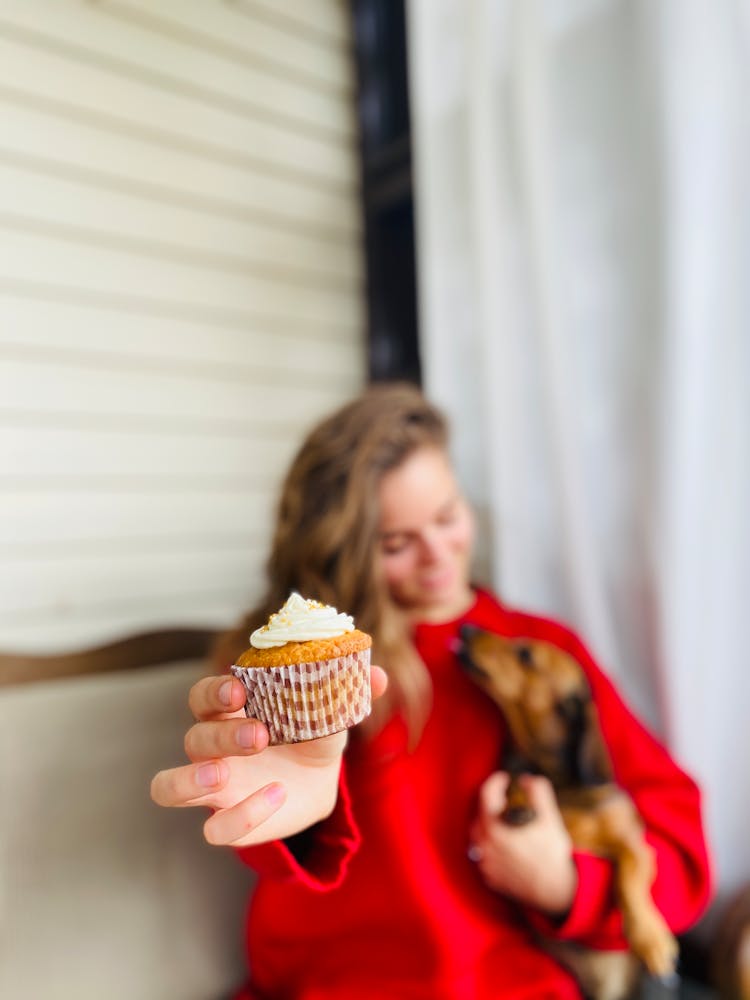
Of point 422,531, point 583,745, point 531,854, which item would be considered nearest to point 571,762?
point 583,745

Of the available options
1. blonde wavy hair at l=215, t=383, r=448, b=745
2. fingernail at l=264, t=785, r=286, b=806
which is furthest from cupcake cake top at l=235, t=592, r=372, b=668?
blonde wavy hair at l=215, t=383, r=448, b=745

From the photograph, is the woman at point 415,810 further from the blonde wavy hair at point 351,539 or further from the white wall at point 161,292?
the white wall at point 161,292

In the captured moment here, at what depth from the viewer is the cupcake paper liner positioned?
55cm

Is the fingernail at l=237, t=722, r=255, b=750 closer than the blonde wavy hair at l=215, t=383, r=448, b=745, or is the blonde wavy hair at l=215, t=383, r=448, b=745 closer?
the fingernail at l=237, t=722, r=255, b=750

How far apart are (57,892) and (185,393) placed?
0.81m

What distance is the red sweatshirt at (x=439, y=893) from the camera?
97 cm

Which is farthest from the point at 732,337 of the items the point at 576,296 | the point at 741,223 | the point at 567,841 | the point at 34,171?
the point at 34,171

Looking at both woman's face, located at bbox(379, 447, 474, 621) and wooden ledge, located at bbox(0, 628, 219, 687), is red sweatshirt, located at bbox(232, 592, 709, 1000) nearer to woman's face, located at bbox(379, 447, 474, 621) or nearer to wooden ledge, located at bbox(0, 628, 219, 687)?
woman's face, located at bbox(379, 447, 474, 621)

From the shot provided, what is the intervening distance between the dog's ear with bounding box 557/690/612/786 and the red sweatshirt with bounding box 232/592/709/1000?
0.31 ft

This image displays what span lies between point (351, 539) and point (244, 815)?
0.41 m

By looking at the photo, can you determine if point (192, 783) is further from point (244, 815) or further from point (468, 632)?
point (468, 632)

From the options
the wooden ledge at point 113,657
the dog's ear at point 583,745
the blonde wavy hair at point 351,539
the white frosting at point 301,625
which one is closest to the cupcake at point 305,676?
the white frosting at point 301,625

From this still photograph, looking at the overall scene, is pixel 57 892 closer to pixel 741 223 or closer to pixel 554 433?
pixel 554 433

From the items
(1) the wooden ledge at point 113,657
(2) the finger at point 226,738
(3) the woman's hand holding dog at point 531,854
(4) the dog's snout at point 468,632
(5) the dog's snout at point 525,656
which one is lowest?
(3) the woman's hand holding dog at point 531,854
